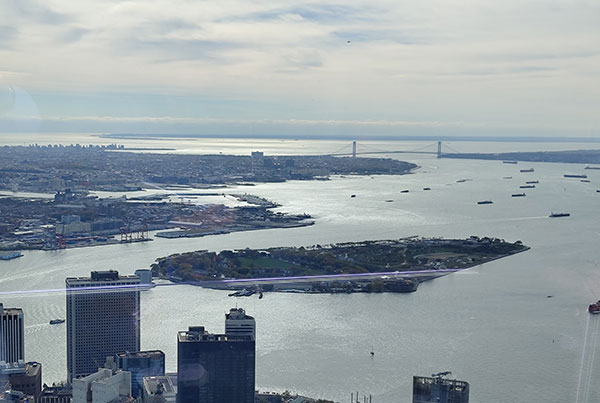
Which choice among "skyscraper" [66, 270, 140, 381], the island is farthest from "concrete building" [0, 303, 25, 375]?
the island

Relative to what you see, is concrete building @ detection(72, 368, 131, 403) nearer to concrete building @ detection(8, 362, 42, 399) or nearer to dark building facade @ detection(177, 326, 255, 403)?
dark building facade @ detection(177, 326, 255, 403)

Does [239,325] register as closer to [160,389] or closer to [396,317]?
[160,389]

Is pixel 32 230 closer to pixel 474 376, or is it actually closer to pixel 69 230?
pixel 69 230

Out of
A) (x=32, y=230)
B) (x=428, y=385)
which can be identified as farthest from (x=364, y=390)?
(x=32, y=230)

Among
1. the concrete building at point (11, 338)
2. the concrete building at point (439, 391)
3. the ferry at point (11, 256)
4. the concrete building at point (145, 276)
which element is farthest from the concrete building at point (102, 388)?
the ferry at point (11, 256)

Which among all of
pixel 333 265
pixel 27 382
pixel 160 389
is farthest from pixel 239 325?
pixel 333 265
